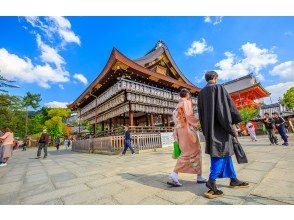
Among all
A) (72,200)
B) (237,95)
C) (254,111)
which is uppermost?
(237,95)

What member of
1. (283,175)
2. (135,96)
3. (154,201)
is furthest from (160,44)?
(154,201)

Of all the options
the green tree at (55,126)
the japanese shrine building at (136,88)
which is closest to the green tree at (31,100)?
the green tree at (55,126)

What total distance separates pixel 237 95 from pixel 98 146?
85.5 feet

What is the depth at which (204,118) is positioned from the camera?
3064mm

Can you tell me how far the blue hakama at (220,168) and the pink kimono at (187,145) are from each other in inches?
18.2

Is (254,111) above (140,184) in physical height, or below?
above

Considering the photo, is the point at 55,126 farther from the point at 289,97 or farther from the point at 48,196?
the point at 289,97

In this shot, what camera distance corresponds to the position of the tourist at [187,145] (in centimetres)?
336

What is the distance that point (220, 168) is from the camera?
287 centimetres

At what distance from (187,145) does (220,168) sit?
2.38 feet

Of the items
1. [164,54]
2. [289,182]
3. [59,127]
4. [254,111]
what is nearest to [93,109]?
[164,54]

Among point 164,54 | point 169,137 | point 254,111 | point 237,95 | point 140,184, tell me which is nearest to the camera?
point 140,184

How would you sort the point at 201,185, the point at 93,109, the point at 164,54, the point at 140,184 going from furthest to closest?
the point at 93,109 < the point at 164,54 < the point at 140,184 < the point at 201,185

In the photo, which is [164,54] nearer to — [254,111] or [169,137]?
[169,137]
